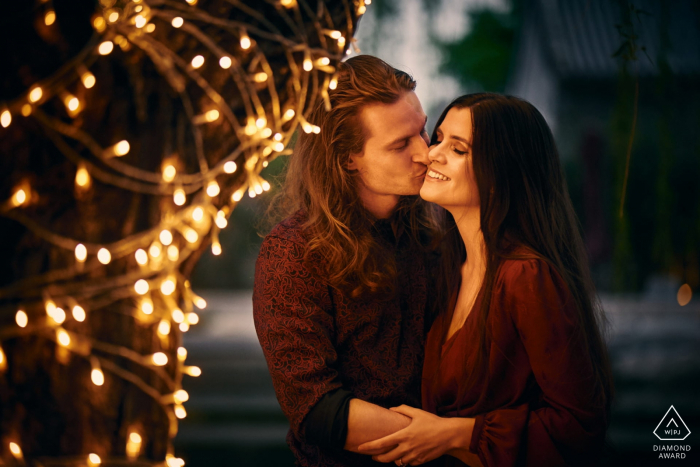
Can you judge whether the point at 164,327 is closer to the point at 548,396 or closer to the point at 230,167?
the point at 230,167

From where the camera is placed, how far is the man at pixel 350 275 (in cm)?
130

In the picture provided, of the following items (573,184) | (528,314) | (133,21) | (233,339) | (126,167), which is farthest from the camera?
(573,184)

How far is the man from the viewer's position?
130 cm

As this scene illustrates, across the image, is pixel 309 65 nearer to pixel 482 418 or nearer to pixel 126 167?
pixel 126 167

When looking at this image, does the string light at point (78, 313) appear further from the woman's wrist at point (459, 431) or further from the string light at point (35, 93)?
the woman's wrist at point (459, 431)

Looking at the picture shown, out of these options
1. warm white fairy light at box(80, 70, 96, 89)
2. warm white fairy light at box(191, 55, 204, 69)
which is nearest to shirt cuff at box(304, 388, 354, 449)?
warm white fairy light at box(191, 55, 204, 69)

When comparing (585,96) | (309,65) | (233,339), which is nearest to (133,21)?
(309,65)

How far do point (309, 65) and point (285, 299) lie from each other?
664 mm

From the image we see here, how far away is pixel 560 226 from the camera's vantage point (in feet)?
4.75

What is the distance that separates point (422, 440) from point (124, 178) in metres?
1.14

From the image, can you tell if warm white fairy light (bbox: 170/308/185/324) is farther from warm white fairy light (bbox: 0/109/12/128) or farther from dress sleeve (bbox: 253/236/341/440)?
warm white fairy light (bbox: 0/109/12/128)

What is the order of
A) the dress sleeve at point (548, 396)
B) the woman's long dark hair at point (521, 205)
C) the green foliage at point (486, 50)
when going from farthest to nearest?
the green foliage at point (486, 50), the woman's long dark hair at point (521, 205), the dress sleeve at point (548, 396)

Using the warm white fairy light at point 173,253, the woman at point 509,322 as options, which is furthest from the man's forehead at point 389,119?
the warm white fairy light at point 173,253

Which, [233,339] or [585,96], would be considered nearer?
[233,339]
